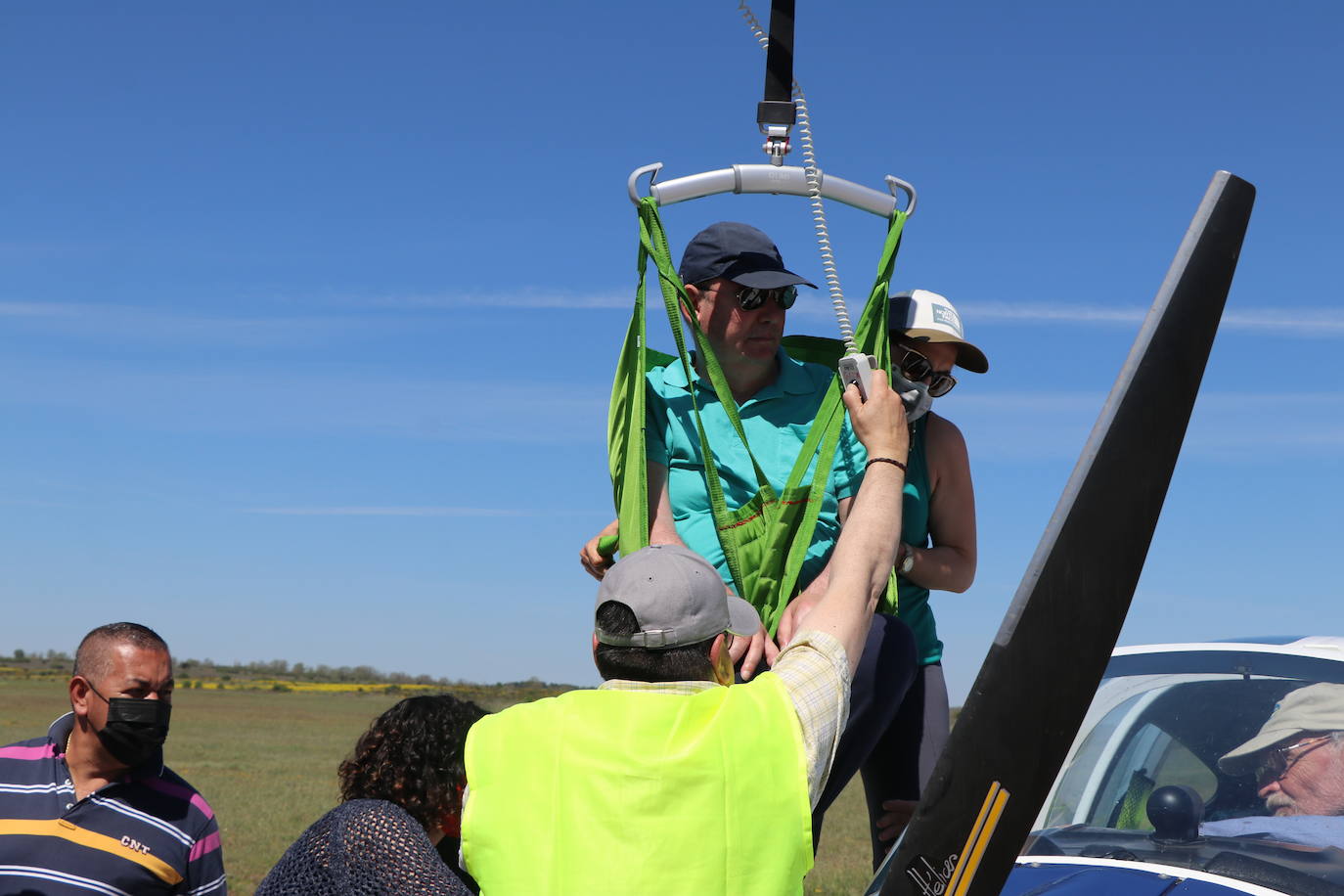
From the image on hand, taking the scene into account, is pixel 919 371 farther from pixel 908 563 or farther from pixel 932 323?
pixel 908 563

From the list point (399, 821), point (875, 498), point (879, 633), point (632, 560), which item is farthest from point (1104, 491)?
point (399, 821)

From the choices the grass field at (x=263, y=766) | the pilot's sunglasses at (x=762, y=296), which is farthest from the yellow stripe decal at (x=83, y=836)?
the grass field at (x=263, y=766)

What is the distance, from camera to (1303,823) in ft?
10.9

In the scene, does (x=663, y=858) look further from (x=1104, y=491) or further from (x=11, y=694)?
(x=11, y=694)

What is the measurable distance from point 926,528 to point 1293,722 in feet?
3.59

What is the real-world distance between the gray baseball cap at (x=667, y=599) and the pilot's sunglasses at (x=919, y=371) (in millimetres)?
1402

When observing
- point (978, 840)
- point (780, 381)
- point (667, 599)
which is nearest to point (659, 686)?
point (667, 599)

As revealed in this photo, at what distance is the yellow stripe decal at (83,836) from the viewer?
4359 millimetres

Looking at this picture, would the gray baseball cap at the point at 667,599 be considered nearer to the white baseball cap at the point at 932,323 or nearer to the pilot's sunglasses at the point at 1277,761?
the white baseball cap at the point at 932,323

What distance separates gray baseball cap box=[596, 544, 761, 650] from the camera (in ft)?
8.38

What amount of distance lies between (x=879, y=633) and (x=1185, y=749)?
1035 millimetres

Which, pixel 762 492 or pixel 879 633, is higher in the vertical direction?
pixel 762 492

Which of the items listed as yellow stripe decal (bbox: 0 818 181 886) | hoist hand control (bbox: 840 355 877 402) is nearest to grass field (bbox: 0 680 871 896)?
yellow stripe decal (bbox: 0 818 181 886)

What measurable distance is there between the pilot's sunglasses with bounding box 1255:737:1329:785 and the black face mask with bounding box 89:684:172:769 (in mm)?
3392
